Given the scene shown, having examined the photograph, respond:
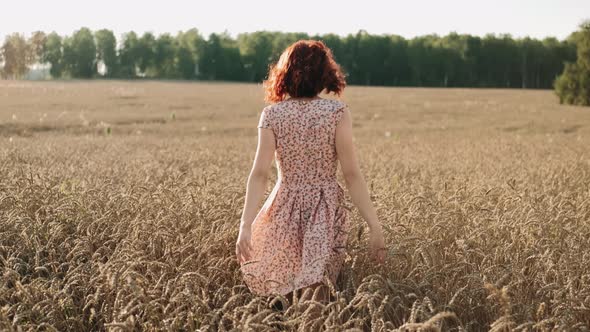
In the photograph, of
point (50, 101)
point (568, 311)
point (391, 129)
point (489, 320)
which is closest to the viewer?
point (568, 311)

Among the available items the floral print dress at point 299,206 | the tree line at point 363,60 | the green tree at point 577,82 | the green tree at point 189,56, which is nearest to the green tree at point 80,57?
the tree line at point 363,60

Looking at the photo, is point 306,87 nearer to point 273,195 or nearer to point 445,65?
point 273,195

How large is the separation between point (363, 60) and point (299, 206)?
9315cm

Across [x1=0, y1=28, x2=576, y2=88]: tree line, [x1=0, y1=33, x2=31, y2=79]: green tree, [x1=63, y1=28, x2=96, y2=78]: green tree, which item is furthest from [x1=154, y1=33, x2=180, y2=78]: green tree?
[x1=0, y1=33, x2=31, y2=79]: green tree

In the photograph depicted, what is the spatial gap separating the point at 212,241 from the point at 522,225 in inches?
81.2

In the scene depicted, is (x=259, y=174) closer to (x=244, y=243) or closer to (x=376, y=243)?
(x=244, y=243)

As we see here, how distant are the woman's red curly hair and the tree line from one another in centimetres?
8585

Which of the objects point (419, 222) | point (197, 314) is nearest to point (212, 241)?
point (197, 314)

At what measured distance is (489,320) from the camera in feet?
11.7

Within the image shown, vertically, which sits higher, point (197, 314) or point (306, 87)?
point (306, 87)

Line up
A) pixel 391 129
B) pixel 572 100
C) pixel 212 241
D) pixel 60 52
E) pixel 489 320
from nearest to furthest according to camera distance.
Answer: pixel 489 320 → pixel 212 241 → pixel 391 129 → pixel 572 100 → pixel 60 52

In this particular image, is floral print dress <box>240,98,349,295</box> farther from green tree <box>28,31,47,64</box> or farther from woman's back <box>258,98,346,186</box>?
green tree <box>28,31,47,64</box>

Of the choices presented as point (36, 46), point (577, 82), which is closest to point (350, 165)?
point (577, 82)

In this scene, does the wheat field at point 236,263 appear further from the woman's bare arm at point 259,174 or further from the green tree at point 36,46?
the green tree at point 36,46
